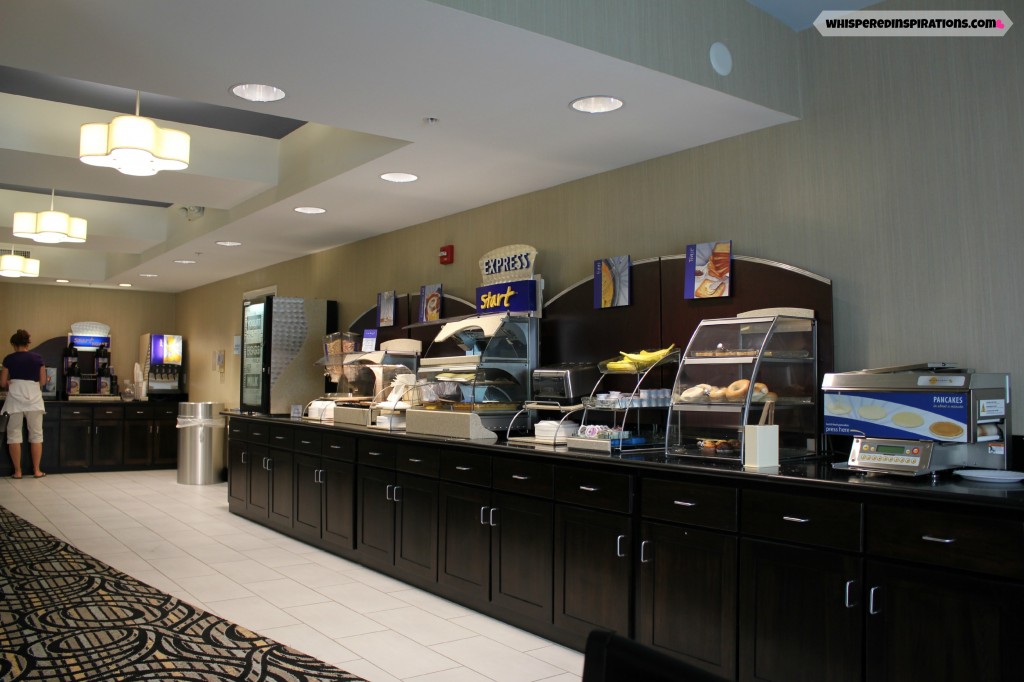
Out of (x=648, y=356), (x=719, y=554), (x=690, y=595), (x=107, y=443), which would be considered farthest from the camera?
(x=107, y=443)

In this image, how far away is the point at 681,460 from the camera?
3.77 meters

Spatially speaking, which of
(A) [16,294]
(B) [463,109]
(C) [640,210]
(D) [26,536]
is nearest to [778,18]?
(C) [640,210]

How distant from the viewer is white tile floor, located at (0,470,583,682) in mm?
3887

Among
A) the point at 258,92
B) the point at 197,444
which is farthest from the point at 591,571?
the point at 197,444

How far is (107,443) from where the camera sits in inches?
460

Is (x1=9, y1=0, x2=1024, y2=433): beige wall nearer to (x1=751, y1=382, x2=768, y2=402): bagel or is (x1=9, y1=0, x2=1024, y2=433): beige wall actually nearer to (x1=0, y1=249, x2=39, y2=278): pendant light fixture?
(x1=751, y1=382, x2=768, y2=402): bagel

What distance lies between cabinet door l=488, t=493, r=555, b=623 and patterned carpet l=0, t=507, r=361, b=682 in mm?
1045

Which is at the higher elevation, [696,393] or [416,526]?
[696,393]

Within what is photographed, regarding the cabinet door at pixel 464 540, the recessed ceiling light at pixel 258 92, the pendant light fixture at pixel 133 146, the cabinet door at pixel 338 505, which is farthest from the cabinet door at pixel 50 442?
the recessed ceiling light at pixel 258 92

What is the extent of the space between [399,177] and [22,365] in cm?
774

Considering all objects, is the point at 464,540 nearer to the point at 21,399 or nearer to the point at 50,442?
the point at 21,399

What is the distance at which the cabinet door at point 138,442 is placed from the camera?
11.8m

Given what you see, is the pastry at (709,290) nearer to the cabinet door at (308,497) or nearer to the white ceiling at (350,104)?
the white ceiling at (350,104)

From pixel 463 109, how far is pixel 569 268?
1622 mm
